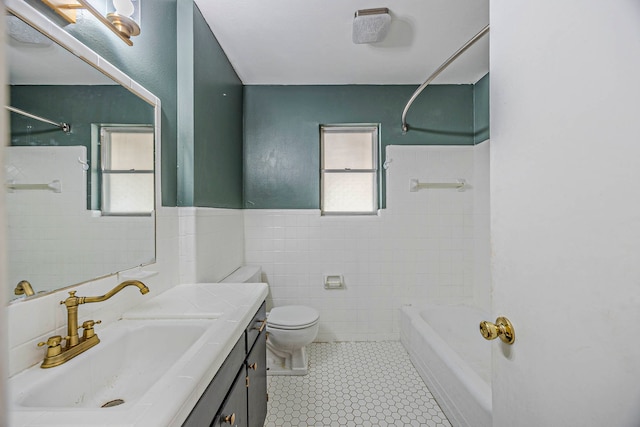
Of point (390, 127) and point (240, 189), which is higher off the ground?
point (390, 127)

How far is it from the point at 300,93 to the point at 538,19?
7.65 ft

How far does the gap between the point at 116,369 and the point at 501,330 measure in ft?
3.86

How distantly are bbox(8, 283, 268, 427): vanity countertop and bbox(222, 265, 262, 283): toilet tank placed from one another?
78 cm

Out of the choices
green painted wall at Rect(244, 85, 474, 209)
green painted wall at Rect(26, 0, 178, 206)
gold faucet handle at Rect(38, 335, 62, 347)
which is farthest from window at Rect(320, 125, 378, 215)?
gold faucet handle at Rect(38, 335, 62, 347)

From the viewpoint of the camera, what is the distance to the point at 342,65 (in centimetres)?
239

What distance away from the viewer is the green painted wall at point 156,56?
1.11m

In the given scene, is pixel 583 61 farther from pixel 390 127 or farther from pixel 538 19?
pixel 390 127

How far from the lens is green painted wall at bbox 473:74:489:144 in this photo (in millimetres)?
2484

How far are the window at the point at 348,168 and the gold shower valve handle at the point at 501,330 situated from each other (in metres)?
2.10

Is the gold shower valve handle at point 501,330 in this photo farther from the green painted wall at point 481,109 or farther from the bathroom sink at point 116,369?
the green painted wall at point 481,109

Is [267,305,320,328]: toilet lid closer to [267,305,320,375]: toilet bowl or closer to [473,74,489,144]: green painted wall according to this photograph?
[267,305,320,375]: toilet bowl

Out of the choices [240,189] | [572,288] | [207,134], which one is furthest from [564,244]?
[240,189]

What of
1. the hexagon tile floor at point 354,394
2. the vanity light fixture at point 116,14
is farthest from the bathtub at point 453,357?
the vanity light fixture at point 116,14

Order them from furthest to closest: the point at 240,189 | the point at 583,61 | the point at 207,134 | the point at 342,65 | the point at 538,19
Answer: the point at 240,189 → the point at 342,65 → the point at 207,134 → the point at 538,19 → the point at 583,61
